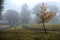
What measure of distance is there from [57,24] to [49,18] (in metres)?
0.22

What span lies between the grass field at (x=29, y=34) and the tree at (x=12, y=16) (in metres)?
0.14

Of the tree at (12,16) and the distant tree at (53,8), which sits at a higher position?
the distant tree at (53,8)

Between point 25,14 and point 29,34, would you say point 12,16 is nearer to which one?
point 25,14

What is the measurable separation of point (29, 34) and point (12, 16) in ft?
1.86

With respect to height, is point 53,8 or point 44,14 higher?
point 53,8

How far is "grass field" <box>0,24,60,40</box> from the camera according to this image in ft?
9.27

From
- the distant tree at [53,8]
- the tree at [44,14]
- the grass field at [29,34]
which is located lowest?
the grass field at [29,34]

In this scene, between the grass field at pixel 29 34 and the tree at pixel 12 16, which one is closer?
the grass field at pixel 29 34

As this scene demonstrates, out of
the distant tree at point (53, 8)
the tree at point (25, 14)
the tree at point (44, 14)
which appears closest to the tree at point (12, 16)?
the tree at point (25, 14)

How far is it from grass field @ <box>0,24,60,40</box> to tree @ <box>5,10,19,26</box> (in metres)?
0.14

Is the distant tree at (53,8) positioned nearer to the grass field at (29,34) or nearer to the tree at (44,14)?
the tree at (44,14)

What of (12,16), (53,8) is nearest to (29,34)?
(12,16)

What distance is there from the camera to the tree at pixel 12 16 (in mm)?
2949

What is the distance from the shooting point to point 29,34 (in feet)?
9.43
